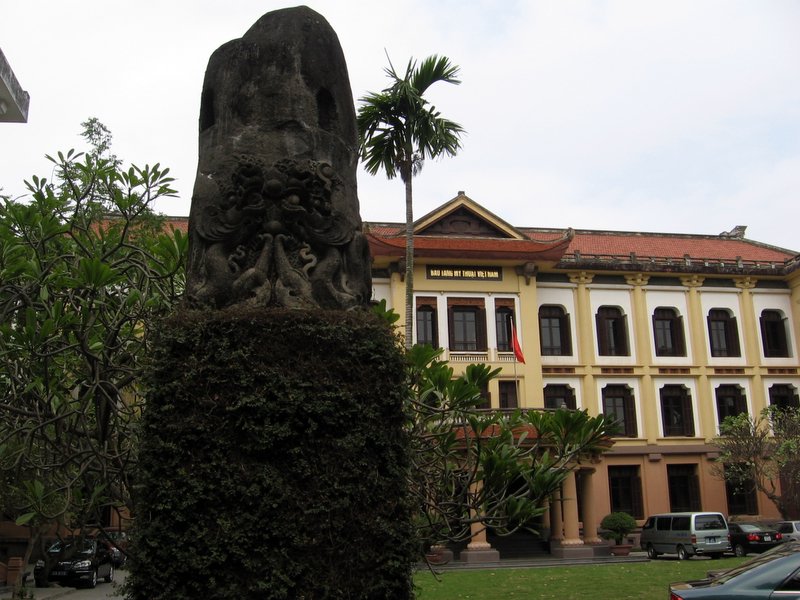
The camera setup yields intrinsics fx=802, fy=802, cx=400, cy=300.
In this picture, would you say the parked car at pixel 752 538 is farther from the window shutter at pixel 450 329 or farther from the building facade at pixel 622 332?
the window shutter at pixel 450 329

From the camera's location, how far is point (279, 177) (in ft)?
17.1

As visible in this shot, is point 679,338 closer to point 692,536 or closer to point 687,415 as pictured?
point 687,415

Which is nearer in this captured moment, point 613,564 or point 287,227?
point 287,227

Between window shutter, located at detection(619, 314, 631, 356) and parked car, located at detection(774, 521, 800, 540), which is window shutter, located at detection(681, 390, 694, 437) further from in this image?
parked car, located at detection(774, 521, 800, 540)

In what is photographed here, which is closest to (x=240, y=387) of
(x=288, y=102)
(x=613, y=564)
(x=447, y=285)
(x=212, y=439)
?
(x=212, y=439)

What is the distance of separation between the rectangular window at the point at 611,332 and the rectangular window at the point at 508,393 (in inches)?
177

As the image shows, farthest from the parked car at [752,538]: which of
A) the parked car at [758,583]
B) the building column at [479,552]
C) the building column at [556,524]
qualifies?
the parked car at [758,583]

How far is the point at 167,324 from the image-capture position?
4781 mm

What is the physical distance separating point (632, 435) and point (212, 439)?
30117 millimetres

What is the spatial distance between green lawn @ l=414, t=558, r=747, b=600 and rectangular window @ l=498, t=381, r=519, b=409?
27.7ft

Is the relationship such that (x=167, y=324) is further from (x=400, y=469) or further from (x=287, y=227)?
(x=400, y=469)

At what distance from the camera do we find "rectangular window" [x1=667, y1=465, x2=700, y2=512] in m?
32.1

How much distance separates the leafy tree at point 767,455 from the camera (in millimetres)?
28391

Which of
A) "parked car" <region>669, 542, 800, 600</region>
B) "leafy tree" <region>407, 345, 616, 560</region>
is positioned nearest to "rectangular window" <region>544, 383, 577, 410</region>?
"parked car" <region>669, 542, 800, 600</region>
